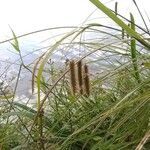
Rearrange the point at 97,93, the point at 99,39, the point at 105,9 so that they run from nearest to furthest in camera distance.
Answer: the point at 105,9 → the point at 99,39 → the point at 97,93

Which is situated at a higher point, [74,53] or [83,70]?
[74,53]

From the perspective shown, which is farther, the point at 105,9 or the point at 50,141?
the point at 50,141

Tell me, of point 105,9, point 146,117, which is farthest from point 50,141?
point 105,9

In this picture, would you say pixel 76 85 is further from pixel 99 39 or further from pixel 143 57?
pixel 99 39

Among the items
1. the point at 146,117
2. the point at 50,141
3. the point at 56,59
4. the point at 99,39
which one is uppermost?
the point at 56,59

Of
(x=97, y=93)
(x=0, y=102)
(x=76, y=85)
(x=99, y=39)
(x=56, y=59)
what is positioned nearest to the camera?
(x=76, y=85)

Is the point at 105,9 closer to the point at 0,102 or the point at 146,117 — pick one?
the point at 146,117
